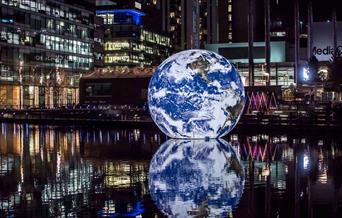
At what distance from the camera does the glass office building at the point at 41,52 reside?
9925 cm

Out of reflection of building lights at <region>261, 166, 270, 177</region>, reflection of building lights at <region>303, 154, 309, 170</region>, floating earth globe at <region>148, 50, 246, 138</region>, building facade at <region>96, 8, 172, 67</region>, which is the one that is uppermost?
building facade at <region>96, 8, 172, 67</region>

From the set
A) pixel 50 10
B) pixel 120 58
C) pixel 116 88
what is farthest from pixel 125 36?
pixel 116 88

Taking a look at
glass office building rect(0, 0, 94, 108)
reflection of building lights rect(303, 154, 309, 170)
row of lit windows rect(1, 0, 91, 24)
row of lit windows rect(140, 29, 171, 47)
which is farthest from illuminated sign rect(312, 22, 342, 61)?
row of lit windows rect(140, 29, 171, 47)

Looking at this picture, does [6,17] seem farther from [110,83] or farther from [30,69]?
[110,83]

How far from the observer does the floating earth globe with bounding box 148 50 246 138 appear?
73.5ft

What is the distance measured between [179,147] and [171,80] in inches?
108

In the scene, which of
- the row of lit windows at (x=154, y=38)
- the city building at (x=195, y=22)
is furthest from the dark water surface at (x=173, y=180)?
the row of lit windows at (x=154, y=38)

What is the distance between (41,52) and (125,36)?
49685mm

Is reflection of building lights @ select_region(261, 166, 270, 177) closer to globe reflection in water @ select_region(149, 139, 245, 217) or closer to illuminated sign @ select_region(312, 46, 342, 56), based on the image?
globe reflection in water @ select_region(149, 139, 245, 217)

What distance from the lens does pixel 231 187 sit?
1289 cm

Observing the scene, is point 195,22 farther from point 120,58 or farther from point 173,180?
point 120,58

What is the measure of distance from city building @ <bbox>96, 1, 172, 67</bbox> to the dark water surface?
134m

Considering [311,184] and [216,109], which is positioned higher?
[216,109]

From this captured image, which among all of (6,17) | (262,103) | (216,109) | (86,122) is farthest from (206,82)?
(6,17)
